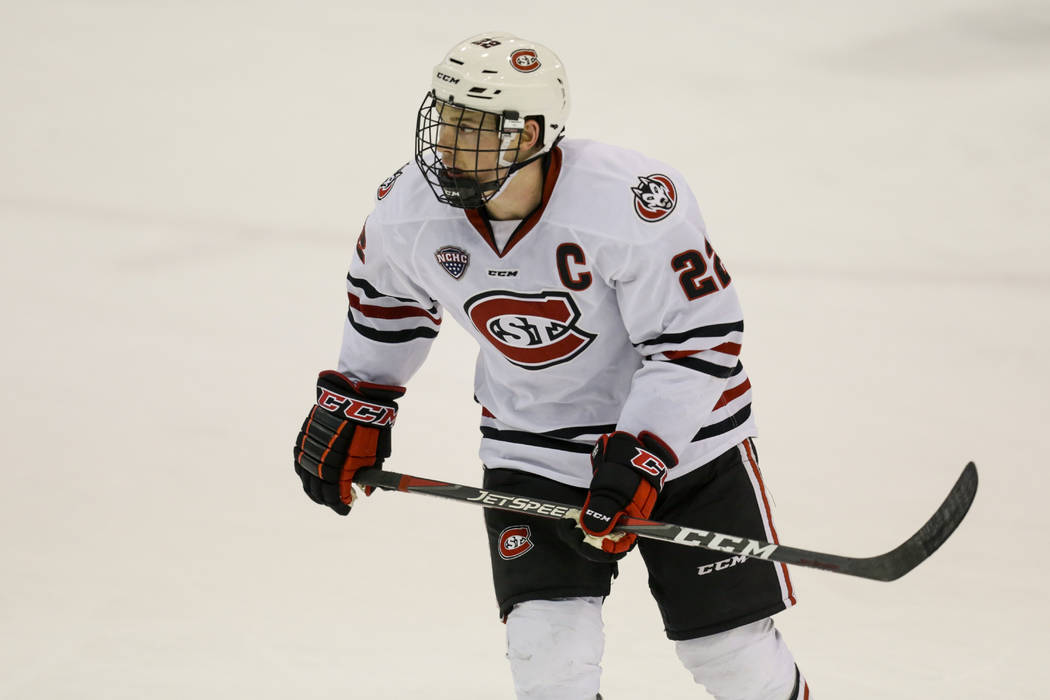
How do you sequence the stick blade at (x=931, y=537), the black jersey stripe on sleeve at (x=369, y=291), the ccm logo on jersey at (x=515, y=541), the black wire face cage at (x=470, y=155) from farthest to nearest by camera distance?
the black jersey stripe on sleeve at (x=369, y=291), the ccm logo on jersey at (x=515, y=541), the stick blade at (x=931, y=537), the black wire face cage at (x=470, y=155)

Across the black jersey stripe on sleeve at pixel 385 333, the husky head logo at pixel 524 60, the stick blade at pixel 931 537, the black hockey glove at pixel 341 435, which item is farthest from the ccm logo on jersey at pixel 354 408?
the stick blade at pixel 931 537

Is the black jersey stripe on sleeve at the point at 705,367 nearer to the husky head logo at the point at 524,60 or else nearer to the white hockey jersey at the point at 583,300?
the white hockey jersey at the point at 583,300

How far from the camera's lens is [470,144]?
6.38 feet

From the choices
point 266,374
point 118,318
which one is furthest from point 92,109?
point 266,374

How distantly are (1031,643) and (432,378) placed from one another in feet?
6.48

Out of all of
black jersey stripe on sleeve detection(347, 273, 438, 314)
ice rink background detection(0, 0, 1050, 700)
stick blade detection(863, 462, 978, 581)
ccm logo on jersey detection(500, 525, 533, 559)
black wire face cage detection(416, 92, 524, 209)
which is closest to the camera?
black wire face cage detection(416, 92, 524, 209)

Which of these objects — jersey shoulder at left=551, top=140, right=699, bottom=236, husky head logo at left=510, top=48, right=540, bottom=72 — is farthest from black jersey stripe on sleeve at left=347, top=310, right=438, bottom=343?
husky head logo at left=510, top=48, right=540, bottom=72

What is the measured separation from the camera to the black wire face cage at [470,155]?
1.91 metres

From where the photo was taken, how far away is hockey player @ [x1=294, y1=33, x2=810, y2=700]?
1951mm

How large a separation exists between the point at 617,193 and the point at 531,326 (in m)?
0.25

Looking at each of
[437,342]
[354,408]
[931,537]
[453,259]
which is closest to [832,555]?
[931,537]

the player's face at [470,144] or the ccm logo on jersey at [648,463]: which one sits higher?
the player's face at [470,144]

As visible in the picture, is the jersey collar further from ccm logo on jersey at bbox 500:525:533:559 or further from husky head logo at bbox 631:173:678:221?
ccm logo on jersey at bbox 500:525:533:559

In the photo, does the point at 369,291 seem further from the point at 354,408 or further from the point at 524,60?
the point at 524,60
